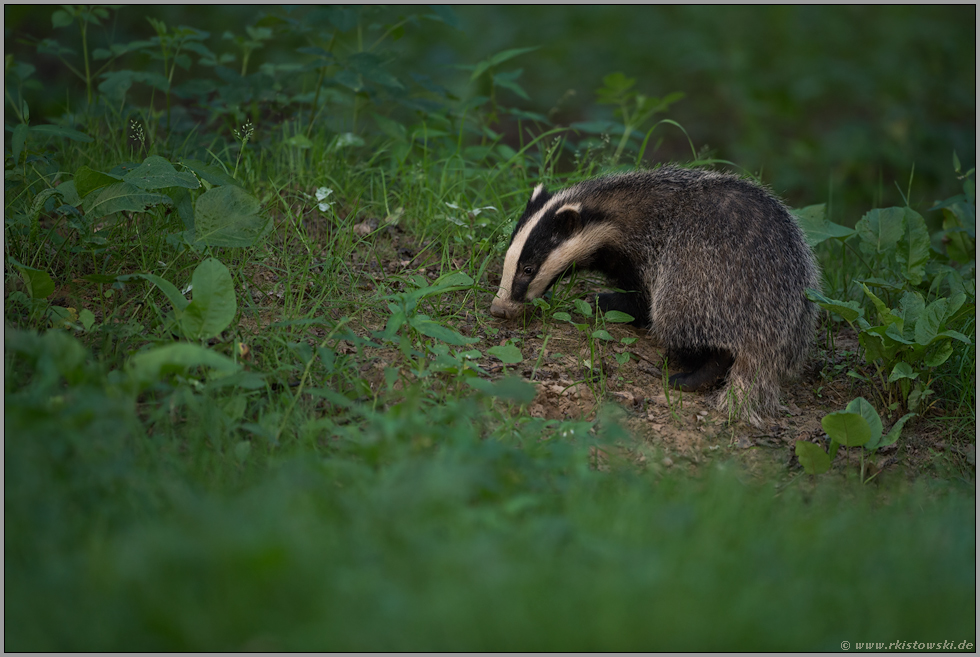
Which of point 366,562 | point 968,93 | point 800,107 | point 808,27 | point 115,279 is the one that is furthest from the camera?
point 808,27

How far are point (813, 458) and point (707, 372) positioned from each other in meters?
0.86

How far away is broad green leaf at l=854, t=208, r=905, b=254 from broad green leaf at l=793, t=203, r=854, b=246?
137mm

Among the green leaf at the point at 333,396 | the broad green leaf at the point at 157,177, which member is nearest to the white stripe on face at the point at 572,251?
the green leaf at the point at 333,396

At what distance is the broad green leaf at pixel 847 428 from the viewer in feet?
12.0

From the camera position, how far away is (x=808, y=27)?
11.1 m

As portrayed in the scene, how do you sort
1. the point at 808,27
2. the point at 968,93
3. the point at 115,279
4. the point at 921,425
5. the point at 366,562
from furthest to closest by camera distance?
the point at 808,27 → the point at 968,93 → the point at 921,425 → the point at 115,279 → the point at 366,562

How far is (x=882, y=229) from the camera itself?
493cm

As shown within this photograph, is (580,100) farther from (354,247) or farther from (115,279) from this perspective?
(115,279)

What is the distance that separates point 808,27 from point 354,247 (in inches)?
361

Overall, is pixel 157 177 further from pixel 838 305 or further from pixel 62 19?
pixel 838 305

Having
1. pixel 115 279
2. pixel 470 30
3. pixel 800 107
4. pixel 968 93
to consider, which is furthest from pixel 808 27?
pixel 115 279

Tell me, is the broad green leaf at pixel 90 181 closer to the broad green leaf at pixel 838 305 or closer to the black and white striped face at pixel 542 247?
the black and white striped face at pixel 542 247

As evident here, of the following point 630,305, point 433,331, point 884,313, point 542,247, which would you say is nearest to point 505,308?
Result: point 542,247

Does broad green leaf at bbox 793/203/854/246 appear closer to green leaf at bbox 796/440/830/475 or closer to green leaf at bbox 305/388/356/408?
green leaf at bbox 796/440/830/475
